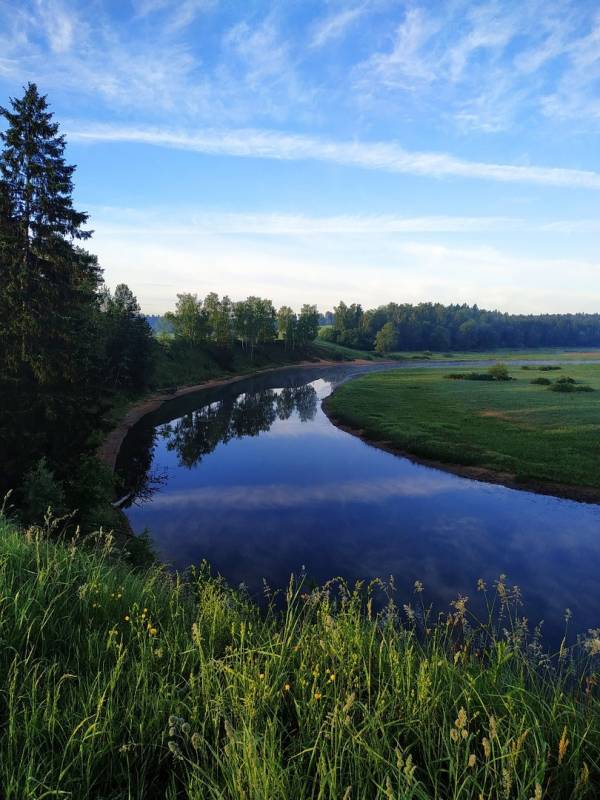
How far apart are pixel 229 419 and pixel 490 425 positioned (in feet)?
95.7

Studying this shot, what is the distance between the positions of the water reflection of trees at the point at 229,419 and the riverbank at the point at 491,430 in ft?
19.2

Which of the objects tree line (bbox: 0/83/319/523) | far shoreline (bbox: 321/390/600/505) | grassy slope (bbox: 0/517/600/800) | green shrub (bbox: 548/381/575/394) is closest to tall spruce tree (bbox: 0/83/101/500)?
tree line (bbox: 0/83/319/523)

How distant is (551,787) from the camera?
3.45 meters

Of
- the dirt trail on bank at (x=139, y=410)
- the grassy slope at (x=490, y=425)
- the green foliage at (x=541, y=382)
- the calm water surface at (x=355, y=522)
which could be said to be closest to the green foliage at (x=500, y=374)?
the green foliage at (x=541, y=382)

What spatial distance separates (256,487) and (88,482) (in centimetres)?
1021

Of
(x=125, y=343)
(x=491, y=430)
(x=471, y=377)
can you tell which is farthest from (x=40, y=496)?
(x=471, y=377)

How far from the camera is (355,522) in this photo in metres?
21.7

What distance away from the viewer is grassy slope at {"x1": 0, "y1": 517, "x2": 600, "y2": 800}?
10.4 feet

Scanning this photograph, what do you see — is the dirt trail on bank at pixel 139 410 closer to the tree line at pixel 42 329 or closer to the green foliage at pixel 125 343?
the green foliage at pixel 125 343

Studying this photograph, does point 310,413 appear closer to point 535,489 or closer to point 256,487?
point 256,487

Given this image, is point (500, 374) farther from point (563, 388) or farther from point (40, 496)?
point (40, 496)

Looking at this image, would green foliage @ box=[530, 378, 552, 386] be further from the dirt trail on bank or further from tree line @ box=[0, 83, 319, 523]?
tree line @ box=[0, 83, 319, 523]

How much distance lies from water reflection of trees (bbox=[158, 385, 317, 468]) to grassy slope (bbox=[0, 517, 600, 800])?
28295 mm

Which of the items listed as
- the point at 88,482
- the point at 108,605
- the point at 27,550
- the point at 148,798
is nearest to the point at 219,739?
the point at 148,798
